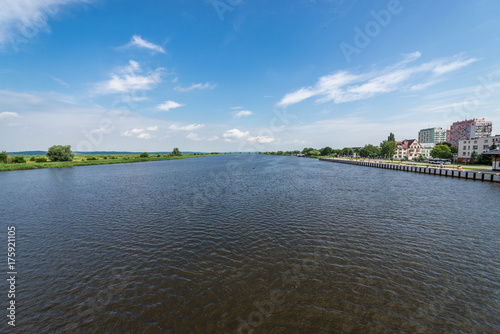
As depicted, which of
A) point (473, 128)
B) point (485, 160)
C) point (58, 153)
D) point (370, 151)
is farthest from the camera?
point (473, 128)

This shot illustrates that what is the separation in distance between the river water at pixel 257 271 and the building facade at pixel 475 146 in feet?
348

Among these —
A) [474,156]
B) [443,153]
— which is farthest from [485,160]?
[443,153]

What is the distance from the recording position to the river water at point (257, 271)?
334 inches

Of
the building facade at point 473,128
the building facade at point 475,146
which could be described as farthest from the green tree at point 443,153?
the building facade at point 473,128

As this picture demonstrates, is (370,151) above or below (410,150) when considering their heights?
below

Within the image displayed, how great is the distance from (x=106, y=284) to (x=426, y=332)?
15.7 metres

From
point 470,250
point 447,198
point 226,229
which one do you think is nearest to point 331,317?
point 226,229

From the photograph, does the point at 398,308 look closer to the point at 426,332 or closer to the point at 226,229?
the point at 426,332

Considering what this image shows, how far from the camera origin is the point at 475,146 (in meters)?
92.9

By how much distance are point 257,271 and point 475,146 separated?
137308 millimetres

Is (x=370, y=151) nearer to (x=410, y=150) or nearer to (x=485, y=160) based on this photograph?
(x=410, y=150)

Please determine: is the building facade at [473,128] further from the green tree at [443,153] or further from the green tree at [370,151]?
the green tree at [443,153]

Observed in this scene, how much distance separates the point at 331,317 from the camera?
8602 mm

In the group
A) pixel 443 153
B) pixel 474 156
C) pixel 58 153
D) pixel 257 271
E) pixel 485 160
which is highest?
pixel 58 153
